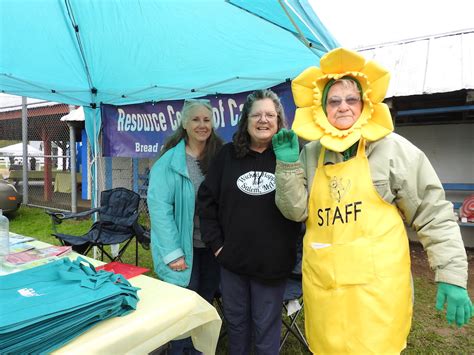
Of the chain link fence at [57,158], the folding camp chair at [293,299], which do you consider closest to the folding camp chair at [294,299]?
the folding camp chair at [293,299]

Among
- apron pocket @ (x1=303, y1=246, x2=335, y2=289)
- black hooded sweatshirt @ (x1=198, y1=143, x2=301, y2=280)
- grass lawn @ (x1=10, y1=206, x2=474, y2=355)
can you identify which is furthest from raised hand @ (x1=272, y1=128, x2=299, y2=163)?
grass lawn @ (x1=10, y1=206, x2=474, y2=355)

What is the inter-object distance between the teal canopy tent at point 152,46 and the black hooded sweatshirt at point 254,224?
81 cm

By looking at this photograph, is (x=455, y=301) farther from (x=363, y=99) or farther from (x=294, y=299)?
(x=294, y=299)

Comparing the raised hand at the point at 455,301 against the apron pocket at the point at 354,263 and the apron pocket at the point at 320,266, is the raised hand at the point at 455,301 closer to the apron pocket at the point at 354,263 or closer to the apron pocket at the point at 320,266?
the apron pocket at the point at 354,263

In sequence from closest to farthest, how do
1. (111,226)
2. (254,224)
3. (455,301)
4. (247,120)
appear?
1. (455,301)
2. (254,224)
3. (247,120)
4. (111,226)

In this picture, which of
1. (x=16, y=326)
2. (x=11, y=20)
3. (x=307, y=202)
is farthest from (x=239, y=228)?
(x=11, y=20)

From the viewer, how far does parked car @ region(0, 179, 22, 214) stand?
6977mm

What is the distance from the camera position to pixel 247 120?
73.5 inches

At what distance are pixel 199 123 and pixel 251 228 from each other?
806 millimetres

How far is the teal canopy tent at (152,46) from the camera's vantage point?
2.28 metres

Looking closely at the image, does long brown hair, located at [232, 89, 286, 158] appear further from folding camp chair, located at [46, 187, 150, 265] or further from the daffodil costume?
folding camp chair, located at [46, 187, 150, 265]

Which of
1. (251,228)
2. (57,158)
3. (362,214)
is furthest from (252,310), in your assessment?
(57,158)

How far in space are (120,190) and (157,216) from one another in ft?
8.43

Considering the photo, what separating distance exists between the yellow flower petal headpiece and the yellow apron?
0.27 ft
